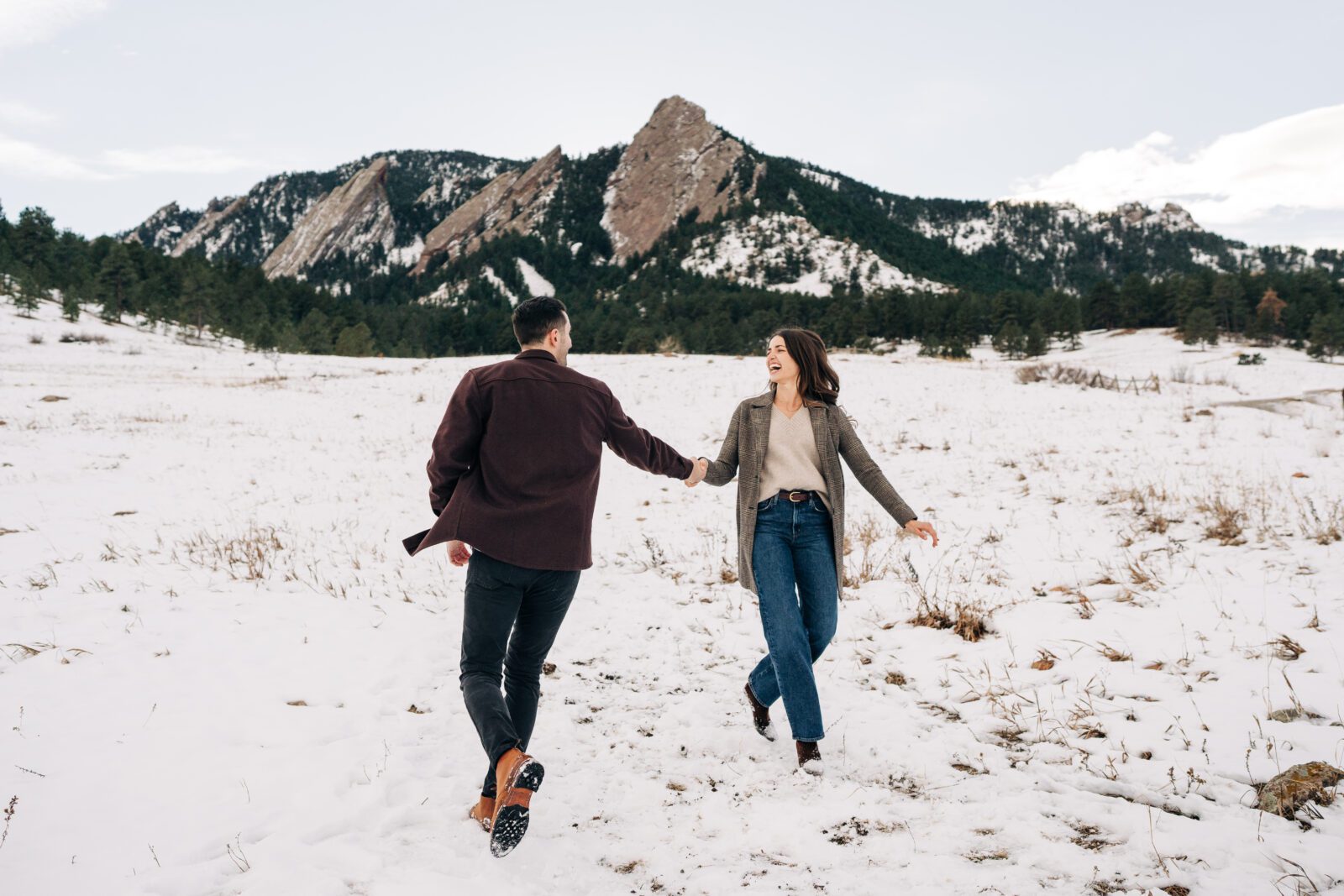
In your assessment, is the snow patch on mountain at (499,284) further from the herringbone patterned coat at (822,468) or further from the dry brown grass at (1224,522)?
the herringbone patterned coat at (822,468)

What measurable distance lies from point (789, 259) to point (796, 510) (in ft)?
412

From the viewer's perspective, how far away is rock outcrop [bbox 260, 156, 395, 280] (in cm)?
18312

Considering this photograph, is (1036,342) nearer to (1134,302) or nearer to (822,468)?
(1134,302)

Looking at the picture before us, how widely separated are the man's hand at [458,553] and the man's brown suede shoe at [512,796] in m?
0.88

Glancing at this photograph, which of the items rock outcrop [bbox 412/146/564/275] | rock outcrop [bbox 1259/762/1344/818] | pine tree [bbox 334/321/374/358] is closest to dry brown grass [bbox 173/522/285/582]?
rock outcrop [bbox 1259/762/1344/818]

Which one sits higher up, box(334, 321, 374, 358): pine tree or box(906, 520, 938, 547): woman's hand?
box(334, 321, 374, 358): pine tree

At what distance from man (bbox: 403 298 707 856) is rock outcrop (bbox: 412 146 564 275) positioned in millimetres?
171562

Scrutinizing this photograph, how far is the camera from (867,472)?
390 centimetres

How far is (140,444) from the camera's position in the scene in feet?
46.1

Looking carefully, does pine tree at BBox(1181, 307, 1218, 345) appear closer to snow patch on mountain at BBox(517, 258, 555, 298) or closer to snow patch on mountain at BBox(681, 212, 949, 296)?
snow patch on mountain at BBox(681, 212, 949, 296)

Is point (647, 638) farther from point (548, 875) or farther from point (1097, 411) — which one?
point (1097, 411)

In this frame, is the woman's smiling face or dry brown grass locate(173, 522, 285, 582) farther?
dry brown grass locate(173, 522, 285, 582)

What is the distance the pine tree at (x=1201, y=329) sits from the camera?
55.8m

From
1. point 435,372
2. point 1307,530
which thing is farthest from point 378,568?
point 435,372
